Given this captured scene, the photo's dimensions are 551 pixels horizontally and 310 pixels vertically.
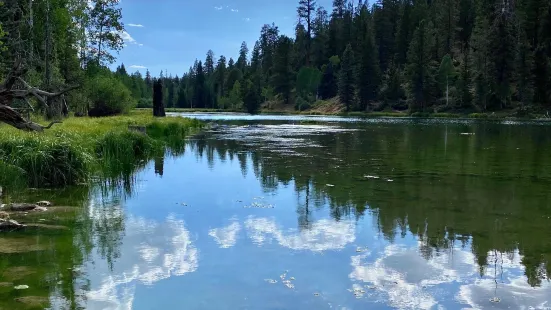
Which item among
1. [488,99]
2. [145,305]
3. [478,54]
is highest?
[478,54]

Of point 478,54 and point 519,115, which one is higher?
point 478,54

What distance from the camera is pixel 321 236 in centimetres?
863

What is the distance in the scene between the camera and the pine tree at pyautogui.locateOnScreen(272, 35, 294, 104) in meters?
120

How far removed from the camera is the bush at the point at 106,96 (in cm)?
3856

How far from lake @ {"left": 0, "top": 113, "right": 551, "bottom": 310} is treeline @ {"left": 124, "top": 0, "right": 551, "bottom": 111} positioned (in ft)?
214

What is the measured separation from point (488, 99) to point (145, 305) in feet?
257

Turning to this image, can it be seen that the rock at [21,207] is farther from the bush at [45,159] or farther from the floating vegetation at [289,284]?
the floating vegetation at [289,284]

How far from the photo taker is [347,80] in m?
98.1

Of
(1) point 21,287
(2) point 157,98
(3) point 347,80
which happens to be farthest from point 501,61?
(1) point 21,287

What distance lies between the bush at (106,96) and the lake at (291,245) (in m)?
25.4

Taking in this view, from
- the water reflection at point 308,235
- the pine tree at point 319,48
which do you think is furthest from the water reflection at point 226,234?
the pine tree at point 319,48

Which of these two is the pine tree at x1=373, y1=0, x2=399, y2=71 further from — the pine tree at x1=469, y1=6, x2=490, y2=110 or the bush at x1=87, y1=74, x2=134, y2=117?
the bush at x1=87, y1=74, x2=134, y2=117

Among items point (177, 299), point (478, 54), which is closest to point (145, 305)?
point (177, 299)

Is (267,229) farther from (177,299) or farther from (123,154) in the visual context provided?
(123,154)
